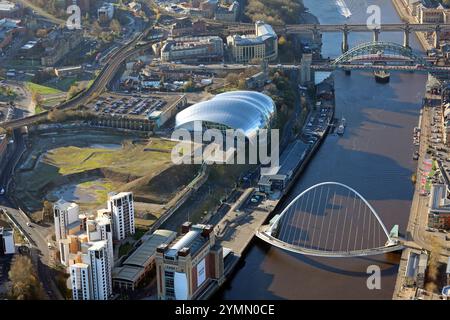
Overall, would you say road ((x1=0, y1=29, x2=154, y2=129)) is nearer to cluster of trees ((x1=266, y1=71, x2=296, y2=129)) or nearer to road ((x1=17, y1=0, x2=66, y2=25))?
road ((x1=17, y1=0, x2=66, y2=25))

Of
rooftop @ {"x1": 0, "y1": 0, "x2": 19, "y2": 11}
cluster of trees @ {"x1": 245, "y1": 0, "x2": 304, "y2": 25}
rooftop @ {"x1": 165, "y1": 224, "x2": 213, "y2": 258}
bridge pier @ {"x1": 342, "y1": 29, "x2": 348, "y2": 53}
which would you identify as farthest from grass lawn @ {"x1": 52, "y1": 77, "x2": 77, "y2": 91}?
rooftop @ {"x1": 165, "y1": 224, "x2": 213, "y2": 258}

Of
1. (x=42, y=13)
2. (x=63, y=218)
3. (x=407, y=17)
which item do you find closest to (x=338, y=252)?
(x=63, y=218)

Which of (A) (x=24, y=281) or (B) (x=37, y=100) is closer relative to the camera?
(A) (x=24, y=281)

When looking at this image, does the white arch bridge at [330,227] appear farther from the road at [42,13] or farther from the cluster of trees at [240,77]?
the road at [42,13]

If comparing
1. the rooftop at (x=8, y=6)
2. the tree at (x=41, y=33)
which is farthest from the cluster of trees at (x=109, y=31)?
the rooftop at (x=8, y=6)

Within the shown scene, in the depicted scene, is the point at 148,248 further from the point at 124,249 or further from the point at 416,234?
the point at 416,234
